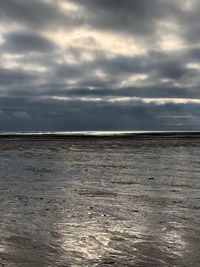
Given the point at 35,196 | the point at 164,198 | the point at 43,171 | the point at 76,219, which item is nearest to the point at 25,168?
the point at 43,171

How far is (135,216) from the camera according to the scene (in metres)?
11.6

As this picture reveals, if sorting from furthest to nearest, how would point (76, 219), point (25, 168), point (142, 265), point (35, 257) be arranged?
point (25, 168)
point (76, 219)
point (35, 257)
point (142, 265)

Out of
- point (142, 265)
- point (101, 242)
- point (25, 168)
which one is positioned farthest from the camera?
point (25, 168)

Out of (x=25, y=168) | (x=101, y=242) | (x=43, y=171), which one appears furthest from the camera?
(x=25, y=168)

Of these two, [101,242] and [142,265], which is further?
[101,242]

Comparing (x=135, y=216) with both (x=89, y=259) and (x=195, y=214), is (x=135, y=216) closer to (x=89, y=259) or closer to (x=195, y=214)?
(x=195, y=214)

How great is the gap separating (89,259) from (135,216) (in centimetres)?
424

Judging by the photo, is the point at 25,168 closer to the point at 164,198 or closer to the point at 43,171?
the point at 43,171

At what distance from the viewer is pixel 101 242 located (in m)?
8.75

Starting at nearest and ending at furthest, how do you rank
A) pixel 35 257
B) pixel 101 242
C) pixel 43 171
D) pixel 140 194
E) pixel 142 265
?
1. pixel 142 265
2. pixel 35 257
3. pixel 101 242
4. pixel 140 194
5. pixel 43 171

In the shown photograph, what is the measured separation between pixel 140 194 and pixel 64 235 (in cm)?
681

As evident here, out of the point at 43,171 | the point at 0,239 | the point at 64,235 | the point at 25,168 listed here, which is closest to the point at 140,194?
the point at 64,235

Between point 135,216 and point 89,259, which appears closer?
point 89,259

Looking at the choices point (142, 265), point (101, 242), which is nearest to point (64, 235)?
point (101, 242)
